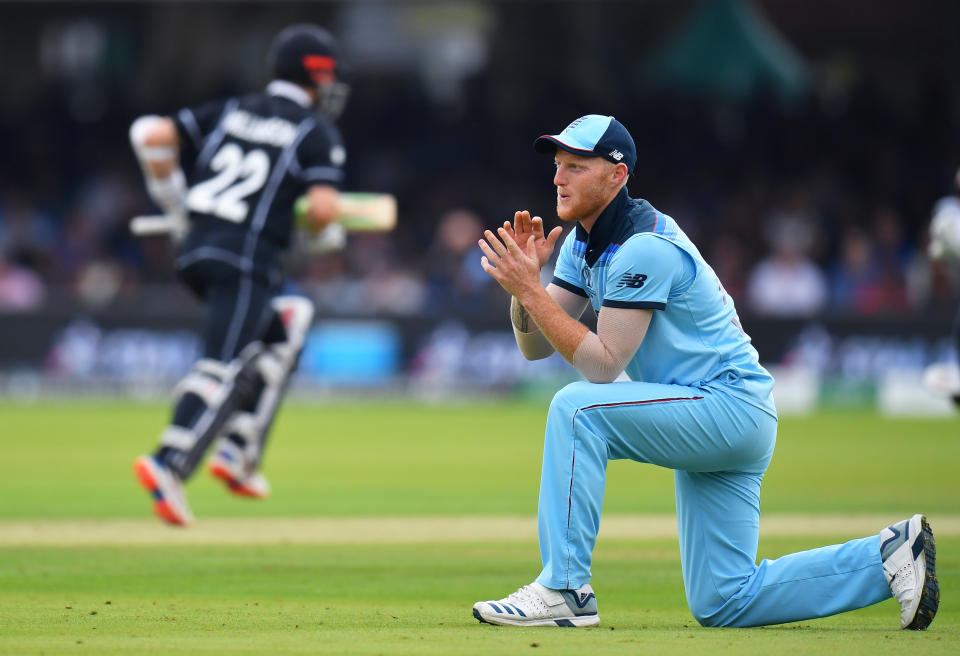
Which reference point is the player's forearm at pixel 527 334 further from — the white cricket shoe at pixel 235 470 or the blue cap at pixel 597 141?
the white cricket shoe at pixel 235 470

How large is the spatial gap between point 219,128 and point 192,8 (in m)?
19.2

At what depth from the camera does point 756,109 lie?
24188 mm

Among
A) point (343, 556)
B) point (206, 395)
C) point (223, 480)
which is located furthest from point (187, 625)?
point (223, 480)

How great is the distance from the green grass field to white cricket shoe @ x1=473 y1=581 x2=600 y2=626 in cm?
7

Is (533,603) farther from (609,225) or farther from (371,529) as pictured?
(371,529)

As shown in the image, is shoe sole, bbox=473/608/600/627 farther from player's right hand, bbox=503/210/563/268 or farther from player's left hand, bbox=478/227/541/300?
player's right hand, bbox=503/210/563/268

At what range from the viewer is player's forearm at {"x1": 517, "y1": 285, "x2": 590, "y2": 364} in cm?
496

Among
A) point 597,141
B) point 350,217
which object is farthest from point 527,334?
point 350,217

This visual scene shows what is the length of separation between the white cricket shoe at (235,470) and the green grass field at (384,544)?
0.63ft

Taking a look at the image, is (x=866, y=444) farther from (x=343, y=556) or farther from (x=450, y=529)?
(x=343, y=556)

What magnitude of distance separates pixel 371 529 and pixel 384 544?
0.62 m

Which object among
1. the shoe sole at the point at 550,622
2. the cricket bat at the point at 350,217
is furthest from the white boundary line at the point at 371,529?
the shoe sole at the point at 550,622

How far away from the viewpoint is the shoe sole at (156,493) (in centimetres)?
764

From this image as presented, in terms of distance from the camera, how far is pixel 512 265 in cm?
504
